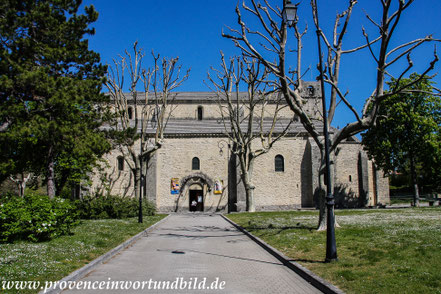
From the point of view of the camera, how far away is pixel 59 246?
10812mm

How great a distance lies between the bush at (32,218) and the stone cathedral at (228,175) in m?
20.4

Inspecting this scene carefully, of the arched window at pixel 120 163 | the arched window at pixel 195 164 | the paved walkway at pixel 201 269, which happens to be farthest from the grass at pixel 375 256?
the arched window at pixel 120 163

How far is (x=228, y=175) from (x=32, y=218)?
77.4ft

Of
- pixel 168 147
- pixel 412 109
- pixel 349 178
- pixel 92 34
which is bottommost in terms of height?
pixel 349 178

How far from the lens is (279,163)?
34.6m

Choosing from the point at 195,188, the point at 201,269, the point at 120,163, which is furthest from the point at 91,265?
the point at 120,163

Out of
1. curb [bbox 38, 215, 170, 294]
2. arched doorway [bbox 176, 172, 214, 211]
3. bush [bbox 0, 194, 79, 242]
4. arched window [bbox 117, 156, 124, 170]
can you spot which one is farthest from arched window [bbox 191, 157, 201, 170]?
bush [bbox 0, 194, 79, 242]

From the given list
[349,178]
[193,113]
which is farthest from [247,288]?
[193,113]

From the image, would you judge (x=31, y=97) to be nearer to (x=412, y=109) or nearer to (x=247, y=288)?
(x=247, y=288)

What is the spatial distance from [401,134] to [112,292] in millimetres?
28688

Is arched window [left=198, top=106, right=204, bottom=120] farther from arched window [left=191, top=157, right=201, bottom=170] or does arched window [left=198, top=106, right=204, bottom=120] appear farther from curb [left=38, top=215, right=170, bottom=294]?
curb [left=38, top=215, right=170, bottom=294]

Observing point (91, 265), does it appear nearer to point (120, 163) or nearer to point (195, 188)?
point (195, 188)

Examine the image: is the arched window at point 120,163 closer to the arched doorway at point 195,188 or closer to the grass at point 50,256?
the arched doorway at point 195,188

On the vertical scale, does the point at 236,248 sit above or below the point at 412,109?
below
